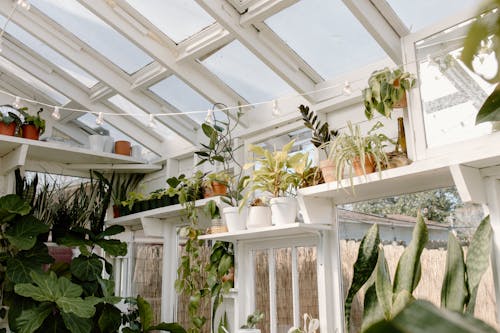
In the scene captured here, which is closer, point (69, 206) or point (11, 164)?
point (11, 164)

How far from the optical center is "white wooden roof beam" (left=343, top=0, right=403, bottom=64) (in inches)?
99.0

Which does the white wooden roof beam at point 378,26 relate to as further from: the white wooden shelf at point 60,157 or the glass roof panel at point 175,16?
the white wooden shelf at point 60,157

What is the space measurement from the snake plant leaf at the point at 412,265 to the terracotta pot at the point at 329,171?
23.6 inches

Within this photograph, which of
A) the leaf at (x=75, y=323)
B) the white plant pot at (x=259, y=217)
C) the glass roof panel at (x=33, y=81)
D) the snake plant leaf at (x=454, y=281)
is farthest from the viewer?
the glass roof panel at (x=33, y=81)

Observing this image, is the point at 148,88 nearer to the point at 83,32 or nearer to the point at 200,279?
the point at 83,32

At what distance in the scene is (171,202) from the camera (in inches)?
163

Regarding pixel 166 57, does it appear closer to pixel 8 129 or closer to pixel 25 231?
pixel 8 129

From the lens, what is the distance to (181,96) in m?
4.10

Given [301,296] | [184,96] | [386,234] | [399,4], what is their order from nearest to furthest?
[399,4] → [386,234] → [301,296] → [184,96]

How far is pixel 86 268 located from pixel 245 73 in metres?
2.24

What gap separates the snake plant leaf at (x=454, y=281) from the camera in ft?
6.27

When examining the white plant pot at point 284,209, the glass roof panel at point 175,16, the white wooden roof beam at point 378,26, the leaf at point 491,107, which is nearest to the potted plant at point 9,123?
the glass roof panel at point 175,16

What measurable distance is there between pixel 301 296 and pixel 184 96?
2.01 meters

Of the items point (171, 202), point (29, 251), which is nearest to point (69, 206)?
point (29, 251)
